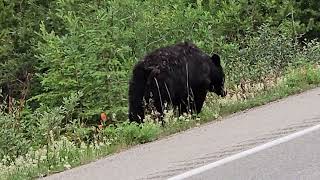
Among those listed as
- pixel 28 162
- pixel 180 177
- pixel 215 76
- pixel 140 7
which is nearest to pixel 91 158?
pixel 28 162

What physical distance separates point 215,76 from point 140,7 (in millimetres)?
6839

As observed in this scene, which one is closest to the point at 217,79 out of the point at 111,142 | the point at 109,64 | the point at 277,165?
the point at 111,142

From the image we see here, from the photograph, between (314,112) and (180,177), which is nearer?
(180,177)

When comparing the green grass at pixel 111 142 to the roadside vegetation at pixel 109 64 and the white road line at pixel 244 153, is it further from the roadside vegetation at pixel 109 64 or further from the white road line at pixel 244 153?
the white road line at pixel 244 153

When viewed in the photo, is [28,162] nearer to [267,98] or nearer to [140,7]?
[267,98]

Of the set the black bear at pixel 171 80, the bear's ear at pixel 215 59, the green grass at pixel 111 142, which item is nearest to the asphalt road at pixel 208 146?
the green grass at pixel 111 142

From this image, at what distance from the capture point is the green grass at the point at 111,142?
7.04 meters

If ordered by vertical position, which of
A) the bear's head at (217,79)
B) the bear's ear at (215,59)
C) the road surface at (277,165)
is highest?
the bear's ear at (215,59)

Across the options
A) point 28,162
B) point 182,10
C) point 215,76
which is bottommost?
point 28,162

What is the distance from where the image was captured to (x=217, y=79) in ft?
38.3

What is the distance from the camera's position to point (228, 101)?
10430 millimetres

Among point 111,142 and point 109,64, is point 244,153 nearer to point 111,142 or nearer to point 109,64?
point 111,142

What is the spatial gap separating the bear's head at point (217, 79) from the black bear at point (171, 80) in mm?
236

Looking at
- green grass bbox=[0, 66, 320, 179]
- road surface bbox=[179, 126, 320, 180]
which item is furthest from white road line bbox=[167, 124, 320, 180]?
green grass bbox=[0, 66, 320, 179]
